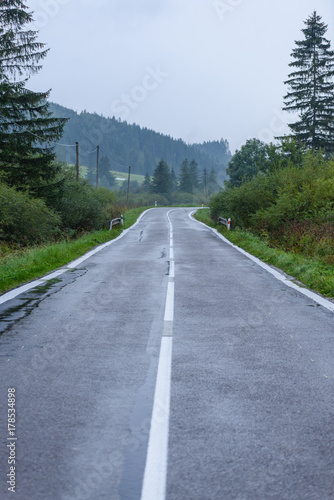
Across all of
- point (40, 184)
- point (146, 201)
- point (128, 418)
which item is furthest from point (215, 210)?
point (146, 201)

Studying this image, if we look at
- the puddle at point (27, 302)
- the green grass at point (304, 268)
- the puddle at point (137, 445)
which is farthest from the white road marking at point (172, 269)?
the puddle at point (137, 445)

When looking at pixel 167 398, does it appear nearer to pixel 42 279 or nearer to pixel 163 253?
pixel 42 279

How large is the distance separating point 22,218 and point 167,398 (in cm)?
1628

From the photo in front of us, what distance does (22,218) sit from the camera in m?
18.9

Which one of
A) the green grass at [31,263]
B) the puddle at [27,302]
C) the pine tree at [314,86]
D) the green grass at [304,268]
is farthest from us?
the pine tree at [314,86]

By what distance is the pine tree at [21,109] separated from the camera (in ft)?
73.0

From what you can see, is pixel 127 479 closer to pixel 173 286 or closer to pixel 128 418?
pixel 128 418

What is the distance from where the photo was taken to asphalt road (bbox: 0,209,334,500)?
278cm

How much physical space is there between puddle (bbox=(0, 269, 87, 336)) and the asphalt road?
2.1 inches

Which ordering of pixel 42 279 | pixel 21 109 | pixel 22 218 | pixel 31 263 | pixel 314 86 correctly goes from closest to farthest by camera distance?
pixel 42 279 < pixel 31 263 < pixel 22 218 < pixel 21 109 < pixel 314 86

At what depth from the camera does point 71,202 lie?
27.5 m

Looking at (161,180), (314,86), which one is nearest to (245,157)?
(314,86)

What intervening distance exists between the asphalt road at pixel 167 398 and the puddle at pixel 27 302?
53 mm

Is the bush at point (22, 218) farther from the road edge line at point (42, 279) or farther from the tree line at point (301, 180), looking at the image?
the tree line at point (301, 180)
